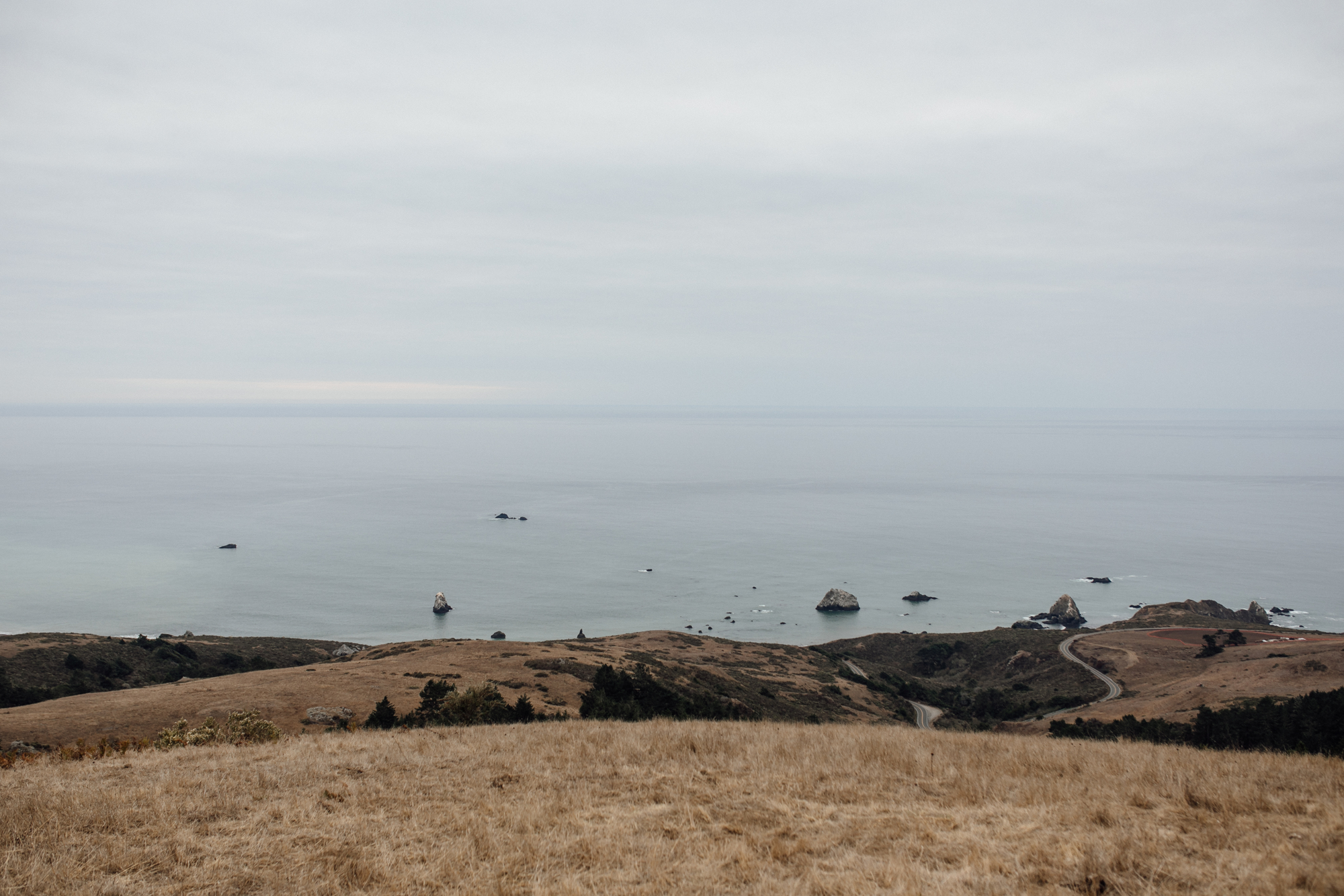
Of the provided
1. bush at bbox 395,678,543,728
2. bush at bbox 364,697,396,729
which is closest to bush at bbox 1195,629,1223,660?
bush at bbox 395,678,543,728

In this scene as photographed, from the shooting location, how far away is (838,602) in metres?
97.8

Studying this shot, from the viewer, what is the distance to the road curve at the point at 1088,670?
4653 cm

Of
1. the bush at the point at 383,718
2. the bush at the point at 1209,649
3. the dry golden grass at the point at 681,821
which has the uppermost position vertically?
the dry golden grass at the point at 681,821

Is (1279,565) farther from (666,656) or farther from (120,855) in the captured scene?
(120,855)

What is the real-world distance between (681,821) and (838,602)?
92.4 metres

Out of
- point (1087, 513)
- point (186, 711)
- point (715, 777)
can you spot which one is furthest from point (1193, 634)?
point (1087, 513)

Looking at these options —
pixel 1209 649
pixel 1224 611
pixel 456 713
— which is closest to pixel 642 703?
pixel 456 713

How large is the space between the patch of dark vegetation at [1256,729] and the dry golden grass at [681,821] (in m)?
8.89

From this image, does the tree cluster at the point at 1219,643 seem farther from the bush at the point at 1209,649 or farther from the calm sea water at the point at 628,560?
the calm sea water at the point at 628,560

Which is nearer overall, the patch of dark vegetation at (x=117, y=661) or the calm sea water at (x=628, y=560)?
the patch of dark vegetation at (x=117, y=661)

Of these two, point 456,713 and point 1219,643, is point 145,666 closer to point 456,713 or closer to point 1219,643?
point 456,713

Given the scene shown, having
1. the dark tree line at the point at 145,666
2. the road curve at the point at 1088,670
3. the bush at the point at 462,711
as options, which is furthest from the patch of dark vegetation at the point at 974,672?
the dark tree line at the point at 145,666

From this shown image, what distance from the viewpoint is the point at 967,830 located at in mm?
9180

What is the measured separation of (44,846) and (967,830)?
37.1ft
